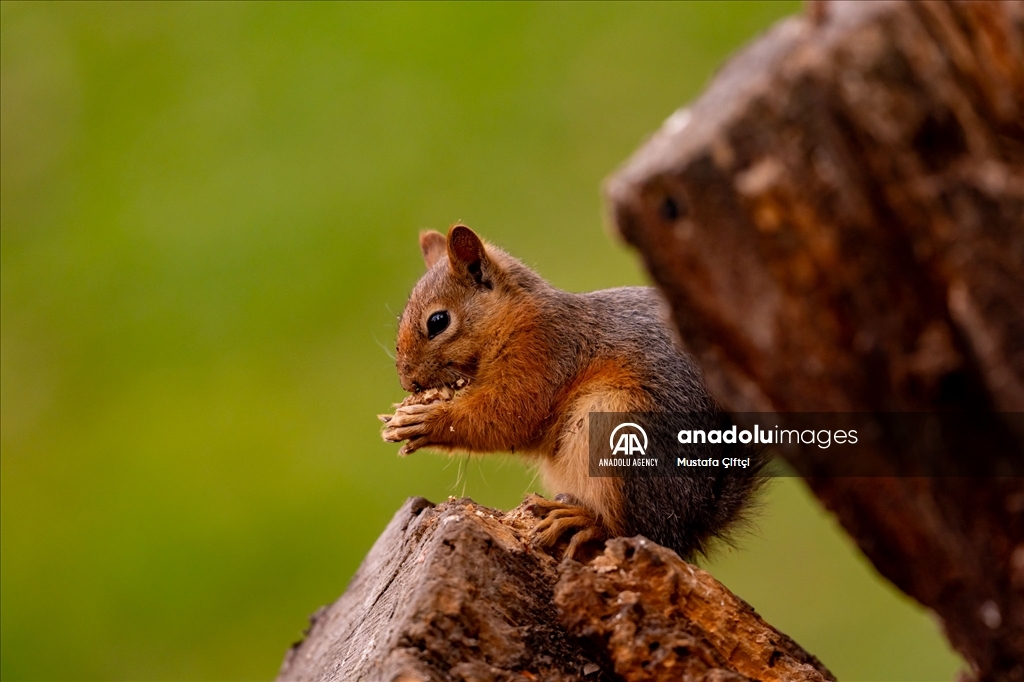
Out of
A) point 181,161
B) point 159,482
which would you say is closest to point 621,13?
point 181,161

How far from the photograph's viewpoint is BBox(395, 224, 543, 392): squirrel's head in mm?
2508

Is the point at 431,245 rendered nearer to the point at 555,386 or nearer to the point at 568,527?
the point at 555,386

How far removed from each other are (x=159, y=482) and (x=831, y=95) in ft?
15.5

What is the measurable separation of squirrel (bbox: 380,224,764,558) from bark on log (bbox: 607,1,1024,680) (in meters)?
0.86

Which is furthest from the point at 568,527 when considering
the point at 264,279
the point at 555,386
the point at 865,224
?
the point at 264,279

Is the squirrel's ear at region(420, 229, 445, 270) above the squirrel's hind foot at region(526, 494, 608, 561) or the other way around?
above

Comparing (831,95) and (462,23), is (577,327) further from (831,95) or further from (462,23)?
(462,23)

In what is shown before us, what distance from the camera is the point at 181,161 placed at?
5902mm

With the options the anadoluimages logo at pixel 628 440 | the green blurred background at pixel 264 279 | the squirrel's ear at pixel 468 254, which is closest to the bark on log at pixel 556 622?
the anadoluimages logo at pixel 628 440

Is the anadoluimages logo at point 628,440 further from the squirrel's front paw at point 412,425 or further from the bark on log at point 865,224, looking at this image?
the bark on log at point 865,224

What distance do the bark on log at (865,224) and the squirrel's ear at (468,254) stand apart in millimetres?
1297

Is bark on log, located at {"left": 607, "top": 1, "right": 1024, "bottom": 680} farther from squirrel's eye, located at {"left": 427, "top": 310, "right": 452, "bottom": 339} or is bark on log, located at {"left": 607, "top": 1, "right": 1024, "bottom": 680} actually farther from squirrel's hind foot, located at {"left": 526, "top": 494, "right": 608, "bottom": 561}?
squirrel's eye, located at {"left": 427, "top": 310, "right": 452, "bottom": 339}

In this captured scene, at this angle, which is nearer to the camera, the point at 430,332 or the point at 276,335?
the point at 430,332

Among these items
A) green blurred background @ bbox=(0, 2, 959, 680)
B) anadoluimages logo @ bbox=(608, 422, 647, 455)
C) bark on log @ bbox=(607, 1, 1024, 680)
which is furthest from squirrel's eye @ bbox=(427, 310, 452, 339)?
green blurred background @ bbox=(0, 2, 959, 680)
